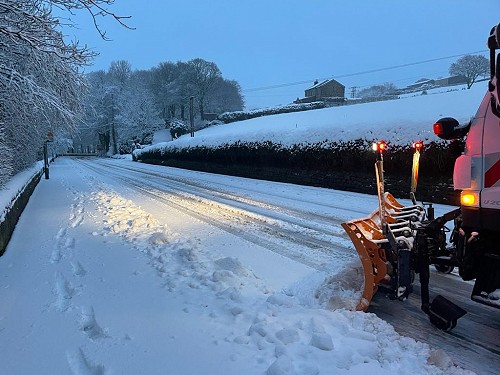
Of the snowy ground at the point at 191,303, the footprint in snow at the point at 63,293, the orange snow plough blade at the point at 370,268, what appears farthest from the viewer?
the footprint in snow at the point at 63,293

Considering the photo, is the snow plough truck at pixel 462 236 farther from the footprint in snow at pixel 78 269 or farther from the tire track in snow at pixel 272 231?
the footprint in snow at pixel 78 269

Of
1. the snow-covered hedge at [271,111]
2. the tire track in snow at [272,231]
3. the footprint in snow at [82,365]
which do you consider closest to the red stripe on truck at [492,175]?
the tire track in snow at [272,231]

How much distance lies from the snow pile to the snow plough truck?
48 centimetres

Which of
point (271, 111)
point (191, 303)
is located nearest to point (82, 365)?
point (191, 303)

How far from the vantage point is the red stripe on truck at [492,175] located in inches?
108

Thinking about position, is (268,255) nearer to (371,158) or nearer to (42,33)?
(42,33)

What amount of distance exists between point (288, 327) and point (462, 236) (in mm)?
1663

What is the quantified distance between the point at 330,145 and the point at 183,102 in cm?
6363

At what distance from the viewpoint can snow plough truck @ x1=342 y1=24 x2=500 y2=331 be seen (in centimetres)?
277

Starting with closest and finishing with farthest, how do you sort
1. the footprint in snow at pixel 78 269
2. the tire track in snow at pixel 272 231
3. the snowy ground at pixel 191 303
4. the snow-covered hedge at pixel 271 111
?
1. the snowy ground at pixel 191 303
2. the footprint in snow at pixel 78 269
3. the tire track in snow at pixel 272 231
4. the snow-covered hedge at pixel 271 111

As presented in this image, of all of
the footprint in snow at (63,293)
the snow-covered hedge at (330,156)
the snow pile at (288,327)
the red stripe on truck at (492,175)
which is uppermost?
the red stripe on truck at (492,175)

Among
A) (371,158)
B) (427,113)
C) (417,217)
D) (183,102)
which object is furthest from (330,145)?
(183,102)

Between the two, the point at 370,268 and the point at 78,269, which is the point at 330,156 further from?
the point at 370,268

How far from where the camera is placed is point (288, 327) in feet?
11.2
